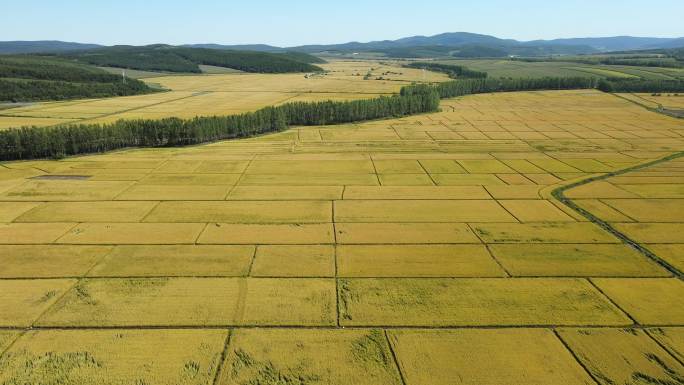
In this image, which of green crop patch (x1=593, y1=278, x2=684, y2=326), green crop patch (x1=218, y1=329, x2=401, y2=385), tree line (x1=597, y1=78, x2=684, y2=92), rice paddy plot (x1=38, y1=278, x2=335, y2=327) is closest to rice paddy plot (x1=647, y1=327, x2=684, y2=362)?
green crop patch (x1=593, y1=278, x2=684, y2=326)

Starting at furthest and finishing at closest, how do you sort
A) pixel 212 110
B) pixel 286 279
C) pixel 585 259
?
pixel 212 110, pixel 585 259, pixel 286 279

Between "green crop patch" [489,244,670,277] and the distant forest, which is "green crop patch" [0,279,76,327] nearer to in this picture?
"green crop patch" [489,244,670,277]

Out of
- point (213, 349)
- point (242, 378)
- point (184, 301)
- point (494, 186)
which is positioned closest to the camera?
point (242, 378)

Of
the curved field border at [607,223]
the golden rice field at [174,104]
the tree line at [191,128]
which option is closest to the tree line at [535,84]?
the golden rice field at [174,104]

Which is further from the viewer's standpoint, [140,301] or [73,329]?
[140,301]

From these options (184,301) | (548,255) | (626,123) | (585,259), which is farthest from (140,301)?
(626,123)

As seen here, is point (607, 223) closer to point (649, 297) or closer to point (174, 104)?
→ point (649, 297)

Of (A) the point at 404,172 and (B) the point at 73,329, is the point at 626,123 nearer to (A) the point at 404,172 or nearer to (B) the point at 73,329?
(A) the point at 404,172
